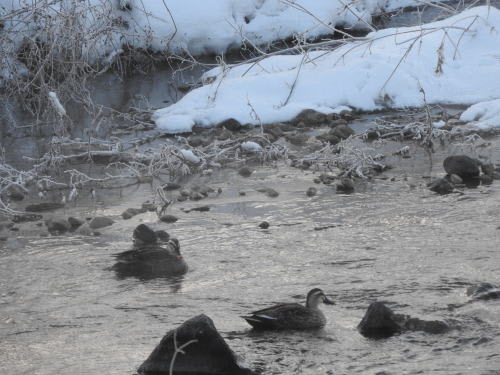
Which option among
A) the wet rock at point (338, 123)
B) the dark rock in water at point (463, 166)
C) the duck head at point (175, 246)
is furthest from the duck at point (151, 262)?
the wet rock at point (338, 123)

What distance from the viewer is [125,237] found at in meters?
9.07

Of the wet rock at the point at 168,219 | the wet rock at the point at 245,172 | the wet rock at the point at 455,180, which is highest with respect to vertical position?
the wet rock at the point at 245,172

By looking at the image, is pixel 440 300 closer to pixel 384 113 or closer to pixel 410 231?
pixel 410 231

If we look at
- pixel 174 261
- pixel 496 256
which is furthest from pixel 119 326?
pixel 496 256

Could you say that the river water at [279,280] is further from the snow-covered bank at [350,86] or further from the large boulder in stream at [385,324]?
the snow-covered bank at [350,86]

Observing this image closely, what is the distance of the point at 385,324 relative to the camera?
629 cm

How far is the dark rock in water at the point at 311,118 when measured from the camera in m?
13.9

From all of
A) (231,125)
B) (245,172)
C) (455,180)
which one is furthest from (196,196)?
(231,125)

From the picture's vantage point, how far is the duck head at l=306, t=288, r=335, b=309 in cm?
669

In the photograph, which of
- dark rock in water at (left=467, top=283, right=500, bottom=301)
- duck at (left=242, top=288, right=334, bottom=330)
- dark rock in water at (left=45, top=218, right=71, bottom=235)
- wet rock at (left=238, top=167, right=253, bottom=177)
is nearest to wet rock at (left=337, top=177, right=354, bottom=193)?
wet rock at (left=238, top=167, right=253, bottom=177)

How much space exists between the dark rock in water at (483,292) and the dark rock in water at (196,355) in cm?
188

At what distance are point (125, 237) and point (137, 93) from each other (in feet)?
26.5

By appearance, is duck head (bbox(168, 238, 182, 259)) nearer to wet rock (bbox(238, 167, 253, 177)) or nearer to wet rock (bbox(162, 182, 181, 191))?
wet rock (bbox(162, 182, 181, 191))

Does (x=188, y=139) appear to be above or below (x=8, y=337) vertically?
above
